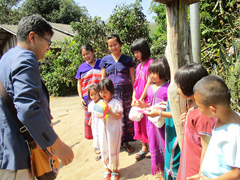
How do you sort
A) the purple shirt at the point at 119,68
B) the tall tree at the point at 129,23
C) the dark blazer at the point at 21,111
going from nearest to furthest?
the dark blazer at the point at 21,111 < the purple shirt at the point at 119,68 < the tall tree at the point at 129,23

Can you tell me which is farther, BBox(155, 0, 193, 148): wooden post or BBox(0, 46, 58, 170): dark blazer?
BBox(155, 0, 193, 148): wooden post

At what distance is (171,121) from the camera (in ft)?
6.74

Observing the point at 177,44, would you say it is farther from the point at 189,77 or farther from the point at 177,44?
the point at 189,77

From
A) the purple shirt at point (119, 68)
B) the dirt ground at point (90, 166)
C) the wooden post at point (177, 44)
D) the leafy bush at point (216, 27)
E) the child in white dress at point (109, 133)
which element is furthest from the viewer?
the leafy bush at point (216, 27)

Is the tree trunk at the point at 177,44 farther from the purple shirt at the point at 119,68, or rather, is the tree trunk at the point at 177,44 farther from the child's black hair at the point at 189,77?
the purple shirt at the point at 119,68

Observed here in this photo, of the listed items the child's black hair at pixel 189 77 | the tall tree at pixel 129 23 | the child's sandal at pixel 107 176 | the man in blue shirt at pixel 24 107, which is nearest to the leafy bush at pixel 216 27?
the tall tree at pixel 129 23

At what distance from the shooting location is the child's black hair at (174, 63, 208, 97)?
1.47 metres

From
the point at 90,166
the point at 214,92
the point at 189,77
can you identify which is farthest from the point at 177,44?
the point at 90,166

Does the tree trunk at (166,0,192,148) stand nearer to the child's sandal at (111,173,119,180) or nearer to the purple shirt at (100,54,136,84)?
the child's sandal at (111,173,119,180)

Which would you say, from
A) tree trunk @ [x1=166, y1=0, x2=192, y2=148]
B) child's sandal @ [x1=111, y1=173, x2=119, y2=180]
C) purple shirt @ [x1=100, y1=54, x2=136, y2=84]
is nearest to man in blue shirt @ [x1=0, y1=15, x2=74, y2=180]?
tree trunk @ [x1=166, y1=0, x2=192, y2=148]

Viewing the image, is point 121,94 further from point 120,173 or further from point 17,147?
point 17,147

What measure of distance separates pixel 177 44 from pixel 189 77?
0.34m

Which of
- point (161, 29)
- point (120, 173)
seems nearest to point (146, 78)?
point (120, 173)

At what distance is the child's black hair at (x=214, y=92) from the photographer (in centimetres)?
113
